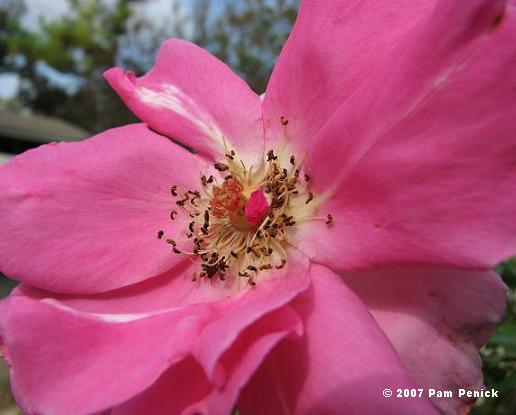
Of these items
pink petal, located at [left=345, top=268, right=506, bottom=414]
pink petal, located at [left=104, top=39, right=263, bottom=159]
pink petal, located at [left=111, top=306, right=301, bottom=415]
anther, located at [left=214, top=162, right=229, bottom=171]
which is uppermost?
pink petal, located at [left=104, top=39, right=263, bottom=159]

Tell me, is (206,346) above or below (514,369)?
above

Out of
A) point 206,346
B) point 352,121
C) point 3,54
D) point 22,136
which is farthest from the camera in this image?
point 3,54

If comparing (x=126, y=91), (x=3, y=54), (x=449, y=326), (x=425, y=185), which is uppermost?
(x=3, y=54)

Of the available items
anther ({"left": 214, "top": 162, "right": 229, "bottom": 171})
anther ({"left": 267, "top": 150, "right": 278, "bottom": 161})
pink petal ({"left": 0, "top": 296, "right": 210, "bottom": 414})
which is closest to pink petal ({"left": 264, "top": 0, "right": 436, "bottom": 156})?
anther ({"left": 267, "top": 150, "right": 278, "bottom": 161})

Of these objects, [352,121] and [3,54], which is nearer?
[352,121]

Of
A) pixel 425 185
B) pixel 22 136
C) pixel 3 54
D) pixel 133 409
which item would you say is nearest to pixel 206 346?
pixel 133 409

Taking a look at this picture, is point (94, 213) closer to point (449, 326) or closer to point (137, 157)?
point (137, 157)

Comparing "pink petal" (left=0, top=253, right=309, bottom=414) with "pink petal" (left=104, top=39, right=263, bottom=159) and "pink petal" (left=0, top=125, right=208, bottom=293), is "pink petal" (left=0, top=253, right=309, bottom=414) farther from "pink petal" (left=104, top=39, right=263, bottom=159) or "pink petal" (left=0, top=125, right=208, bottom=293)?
"pink petal" (left=104, top=39, right=263, bottom=159)
